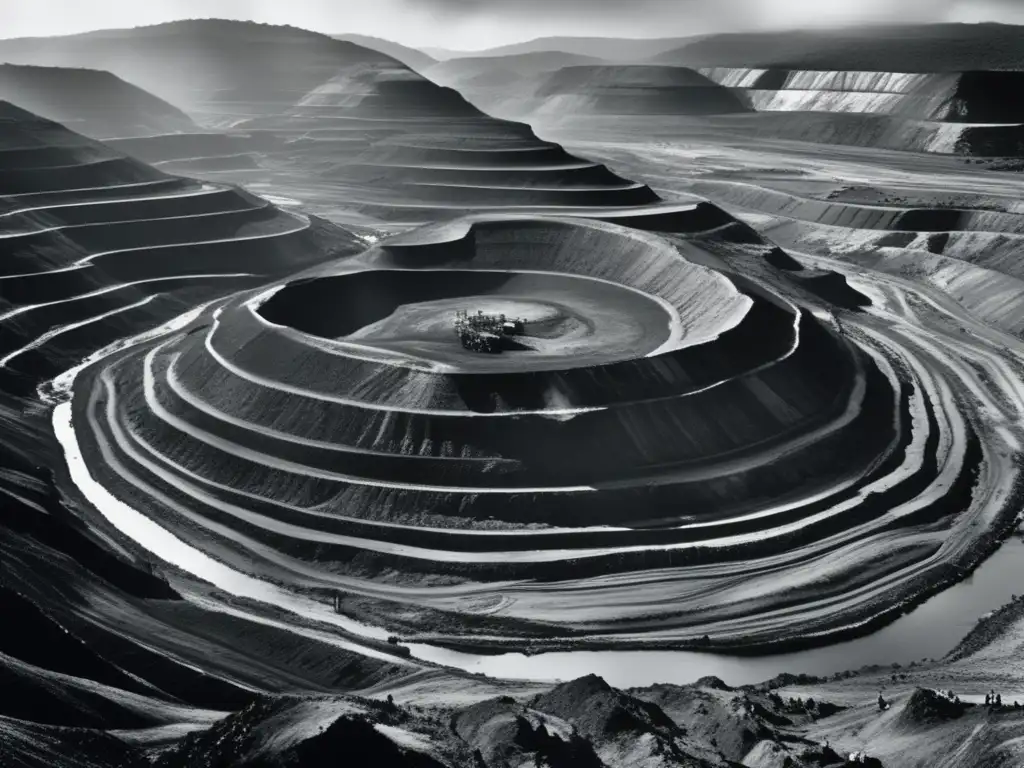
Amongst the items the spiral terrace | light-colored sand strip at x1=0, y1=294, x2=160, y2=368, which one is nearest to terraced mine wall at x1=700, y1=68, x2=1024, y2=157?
the spiral terrace

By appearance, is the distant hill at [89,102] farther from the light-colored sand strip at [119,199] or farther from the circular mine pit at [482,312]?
the circular mine pit at [482,312]

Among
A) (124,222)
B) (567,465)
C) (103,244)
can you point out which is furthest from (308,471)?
(124,222)

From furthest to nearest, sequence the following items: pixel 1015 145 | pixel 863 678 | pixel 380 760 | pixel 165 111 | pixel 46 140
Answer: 1. pixel 165 111
2. pixel 1015 145
3. pixel 46 140
4. pixel 863 678
5. pixel 380 760

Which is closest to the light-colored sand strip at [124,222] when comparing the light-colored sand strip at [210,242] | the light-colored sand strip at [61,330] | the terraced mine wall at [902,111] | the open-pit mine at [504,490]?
the open-pit mine at [504,490]

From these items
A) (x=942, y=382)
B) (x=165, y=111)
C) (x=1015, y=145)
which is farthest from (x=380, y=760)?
(x=165, y=111)

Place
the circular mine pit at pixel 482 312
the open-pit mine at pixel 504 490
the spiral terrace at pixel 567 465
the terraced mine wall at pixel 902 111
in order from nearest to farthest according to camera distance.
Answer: the open-pit mine at pixel 504 490, the spiral terrace at pixel 567 465, the circular mine pit at pixel 482 312, the terraced mine wall at pixel 902 111

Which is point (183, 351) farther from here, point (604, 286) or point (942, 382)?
point (942, 382)

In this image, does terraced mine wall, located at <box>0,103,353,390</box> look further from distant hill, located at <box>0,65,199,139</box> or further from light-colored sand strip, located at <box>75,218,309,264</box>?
distant hill, located at <box>0,65,199,139</box>
